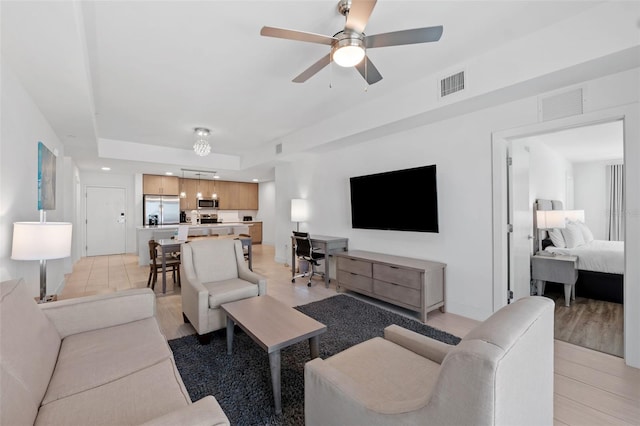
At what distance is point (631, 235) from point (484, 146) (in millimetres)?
1452

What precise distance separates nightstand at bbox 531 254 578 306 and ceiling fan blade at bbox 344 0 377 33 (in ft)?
12.8

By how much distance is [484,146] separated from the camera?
10.3ft

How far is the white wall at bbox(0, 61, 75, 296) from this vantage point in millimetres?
2053

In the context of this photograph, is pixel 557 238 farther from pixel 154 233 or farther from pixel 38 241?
pixel 154 233

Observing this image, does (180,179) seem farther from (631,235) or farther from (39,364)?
(631,235)

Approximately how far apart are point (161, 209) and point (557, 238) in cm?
932

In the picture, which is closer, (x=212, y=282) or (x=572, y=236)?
(x=212, y=282)

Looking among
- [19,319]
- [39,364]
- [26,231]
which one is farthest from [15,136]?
[39,364]

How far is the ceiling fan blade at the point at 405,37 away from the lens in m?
1.81

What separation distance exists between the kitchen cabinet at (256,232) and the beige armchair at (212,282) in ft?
22.0

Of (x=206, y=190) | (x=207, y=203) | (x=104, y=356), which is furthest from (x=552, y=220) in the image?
(x=206, y=190)

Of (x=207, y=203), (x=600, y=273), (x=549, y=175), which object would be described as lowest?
(x=600, y=273)

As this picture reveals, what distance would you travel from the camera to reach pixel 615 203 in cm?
677

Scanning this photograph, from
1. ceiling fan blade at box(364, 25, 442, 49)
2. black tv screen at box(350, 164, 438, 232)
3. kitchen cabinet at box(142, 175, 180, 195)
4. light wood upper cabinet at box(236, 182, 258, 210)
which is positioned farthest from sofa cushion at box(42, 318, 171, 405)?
light wood upper cabinet at box(236, 182, 258, 210)
